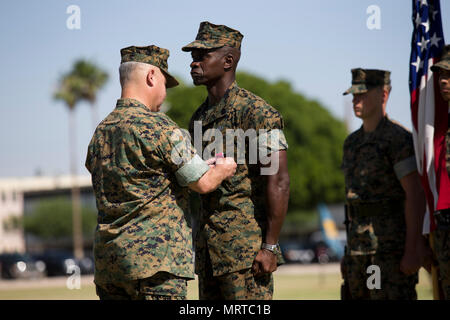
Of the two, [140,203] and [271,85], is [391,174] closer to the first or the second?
[140,203]

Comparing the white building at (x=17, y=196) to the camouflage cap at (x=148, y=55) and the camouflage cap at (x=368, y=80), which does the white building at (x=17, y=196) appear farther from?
the camouflage cap at (x=148, y=55)

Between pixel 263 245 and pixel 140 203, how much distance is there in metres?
0.99

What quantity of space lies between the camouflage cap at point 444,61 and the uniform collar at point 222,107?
162cm

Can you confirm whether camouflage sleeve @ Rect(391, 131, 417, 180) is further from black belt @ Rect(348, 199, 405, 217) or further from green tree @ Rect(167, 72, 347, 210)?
green tree @ Rect(167, 72, 347, 210)

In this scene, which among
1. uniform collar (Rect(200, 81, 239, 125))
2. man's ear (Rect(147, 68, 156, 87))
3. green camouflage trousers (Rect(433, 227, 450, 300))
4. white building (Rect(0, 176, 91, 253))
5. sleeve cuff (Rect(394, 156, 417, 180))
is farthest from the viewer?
A: white building (Rect(0, 176, 91, 253))

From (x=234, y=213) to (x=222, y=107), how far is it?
764 millimetres

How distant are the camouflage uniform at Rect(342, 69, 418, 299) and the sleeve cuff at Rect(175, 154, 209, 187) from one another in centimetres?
235

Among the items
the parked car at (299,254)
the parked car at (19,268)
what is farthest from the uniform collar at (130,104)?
the parked car at (299,254)

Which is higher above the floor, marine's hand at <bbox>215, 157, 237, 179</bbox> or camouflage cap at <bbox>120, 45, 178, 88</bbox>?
camouflage cap at <bbox>120, 45, 178, 88</bbox>

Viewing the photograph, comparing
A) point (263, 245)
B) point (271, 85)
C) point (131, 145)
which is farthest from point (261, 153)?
point (271, 85)

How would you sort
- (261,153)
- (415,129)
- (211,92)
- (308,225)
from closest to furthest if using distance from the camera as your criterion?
(261,153) → (211,92) → (415,129) → (308,225)

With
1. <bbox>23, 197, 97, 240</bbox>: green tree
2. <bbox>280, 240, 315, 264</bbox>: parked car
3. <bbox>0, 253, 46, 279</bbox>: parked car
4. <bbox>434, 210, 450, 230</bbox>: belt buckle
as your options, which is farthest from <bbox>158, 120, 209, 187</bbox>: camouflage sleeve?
<bbox>23, 197, 97, 240</bbox>: green tree

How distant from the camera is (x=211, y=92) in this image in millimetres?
4871

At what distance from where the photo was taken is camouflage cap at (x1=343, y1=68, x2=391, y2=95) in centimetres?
616
